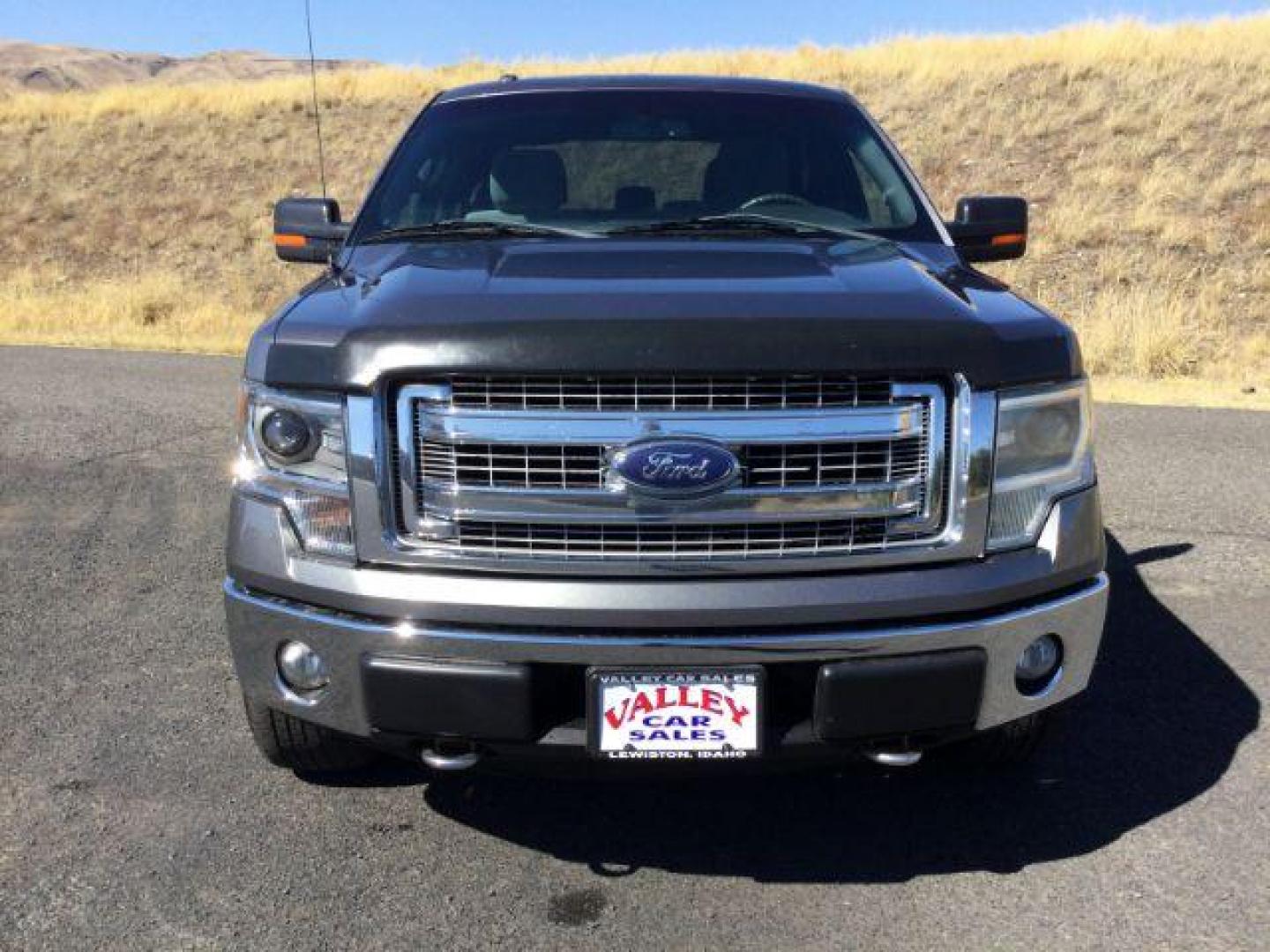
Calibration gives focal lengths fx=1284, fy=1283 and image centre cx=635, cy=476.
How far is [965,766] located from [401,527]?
1.63m

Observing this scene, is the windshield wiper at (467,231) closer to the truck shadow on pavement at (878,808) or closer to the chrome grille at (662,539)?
the chrome grille at (662,539)

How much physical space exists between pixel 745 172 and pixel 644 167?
0.33 meters

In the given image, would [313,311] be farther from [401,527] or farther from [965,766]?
[965,766]

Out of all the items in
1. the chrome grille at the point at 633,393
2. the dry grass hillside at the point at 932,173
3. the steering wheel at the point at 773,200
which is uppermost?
the steering wheel at the point at 773,200

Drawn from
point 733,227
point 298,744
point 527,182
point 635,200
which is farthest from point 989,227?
point 298,744

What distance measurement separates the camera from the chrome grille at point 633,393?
2.53 m

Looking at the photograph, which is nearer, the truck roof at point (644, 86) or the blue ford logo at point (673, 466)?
the blue ford logo at point (673, 466)

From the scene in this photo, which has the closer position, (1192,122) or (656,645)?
(656,645)

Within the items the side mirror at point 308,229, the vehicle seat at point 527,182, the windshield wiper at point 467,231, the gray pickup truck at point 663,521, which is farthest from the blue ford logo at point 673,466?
the side mirror at point 308,229

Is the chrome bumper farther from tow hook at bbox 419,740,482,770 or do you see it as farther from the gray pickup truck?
tow hook at bbox 419,740,482,770

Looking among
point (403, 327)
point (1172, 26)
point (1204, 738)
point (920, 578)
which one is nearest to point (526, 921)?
point (920, 578)

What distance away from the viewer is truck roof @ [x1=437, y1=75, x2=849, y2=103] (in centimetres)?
444

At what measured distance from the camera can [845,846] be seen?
9.86ft

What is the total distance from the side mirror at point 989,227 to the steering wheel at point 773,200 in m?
0.48
